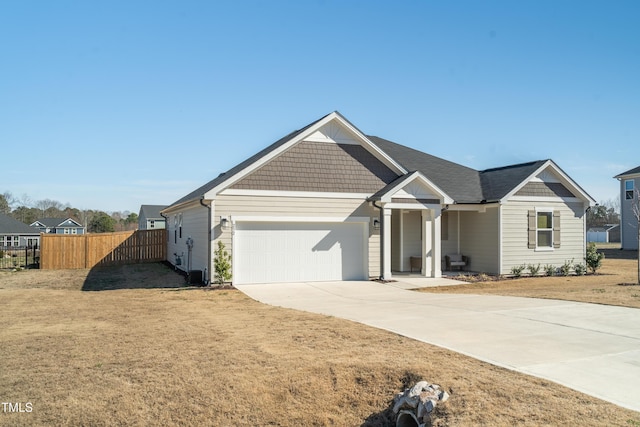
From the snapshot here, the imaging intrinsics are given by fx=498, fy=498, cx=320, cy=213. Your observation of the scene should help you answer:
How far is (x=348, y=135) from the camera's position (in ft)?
58.7

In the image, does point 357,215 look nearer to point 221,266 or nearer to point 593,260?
point 221,266

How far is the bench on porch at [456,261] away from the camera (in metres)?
20.7

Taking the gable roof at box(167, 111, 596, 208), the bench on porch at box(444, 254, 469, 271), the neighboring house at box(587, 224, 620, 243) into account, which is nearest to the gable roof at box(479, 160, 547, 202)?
the gable roof at box(167, 111, 596, 208)

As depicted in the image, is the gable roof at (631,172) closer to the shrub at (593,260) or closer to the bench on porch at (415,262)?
the shrub at (593,260)

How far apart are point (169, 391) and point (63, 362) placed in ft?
6.91

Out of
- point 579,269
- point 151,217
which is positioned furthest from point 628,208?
point 151,217

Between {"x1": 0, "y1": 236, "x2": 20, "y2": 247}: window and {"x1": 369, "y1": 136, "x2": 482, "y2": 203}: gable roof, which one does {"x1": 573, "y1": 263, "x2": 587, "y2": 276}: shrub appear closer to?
{"x1": 369, "y1": 136, "x2": 482, "y2": 203}: gable roof

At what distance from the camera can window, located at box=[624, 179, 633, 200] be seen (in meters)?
35.7

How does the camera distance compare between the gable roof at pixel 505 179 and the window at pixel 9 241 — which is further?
the window at pixel 9 241

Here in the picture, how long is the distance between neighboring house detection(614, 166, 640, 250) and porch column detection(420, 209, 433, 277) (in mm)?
24549

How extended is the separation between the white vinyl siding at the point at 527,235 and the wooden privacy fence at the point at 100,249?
765 inches

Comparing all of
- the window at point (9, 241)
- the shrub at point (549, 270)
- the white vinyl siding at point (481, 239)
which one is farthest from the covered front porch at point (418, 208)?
the window at point (9, 241)

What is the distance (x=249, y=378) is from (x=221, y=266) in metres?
9.43

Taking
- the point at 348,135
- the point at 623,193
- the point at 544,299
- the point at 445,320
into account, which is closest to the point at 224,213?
the point at 348,135
